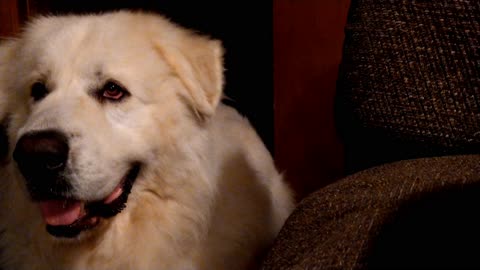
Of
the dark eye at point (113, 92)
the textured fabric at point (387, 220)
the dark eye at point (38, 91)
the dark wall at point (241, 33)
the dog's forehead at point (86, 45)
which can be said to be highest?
the textured fabric at point (387, 220)

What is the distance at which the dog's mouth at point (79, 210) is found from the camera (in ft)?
3.64

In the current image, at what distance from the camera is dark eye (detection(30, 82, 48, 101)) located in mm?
1200

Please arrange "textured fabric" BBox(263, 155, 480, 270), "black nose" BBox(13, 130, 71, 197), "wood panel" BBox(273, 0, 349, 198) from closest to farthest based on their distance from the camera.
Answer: "textured fabric" BBox(263, 155, 480, 270), "black nose" BBox(13, 130, 71, 197), "wood panel" BBox(273, 0, 349, 198)

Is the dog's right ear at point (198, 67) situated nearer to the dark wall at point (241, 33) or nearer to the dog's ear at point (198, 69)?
the dog's ear at point (198, 69)

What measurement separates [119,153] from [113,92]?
0.57 feet

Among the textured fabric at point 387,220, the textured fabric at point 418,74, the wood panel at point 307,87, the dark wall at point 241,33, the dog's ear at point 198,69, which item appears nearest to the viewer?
the textured fabric at point 387,220

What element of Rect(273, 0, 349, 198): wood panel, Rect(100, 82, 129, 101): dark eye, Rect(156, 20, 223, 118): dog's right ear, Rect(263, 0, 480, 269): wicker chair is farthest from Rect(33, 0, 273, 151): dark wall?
Rect(263, 0, 480, 269): wicker chair

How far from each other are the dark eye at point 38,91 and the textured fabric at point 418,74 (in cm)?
75

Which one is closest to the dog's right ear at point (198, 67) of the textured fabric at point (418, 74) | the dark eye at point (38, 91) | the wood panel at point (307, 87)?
the dark eye at point (38, 91)

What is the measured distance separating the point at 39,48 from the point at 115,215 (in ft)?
1.53

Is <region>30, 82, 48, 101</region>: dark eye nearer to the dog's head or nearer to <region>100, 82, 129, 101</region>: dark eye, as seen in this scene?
the dog's head

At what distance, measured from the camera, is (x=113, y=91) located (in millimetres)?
1178

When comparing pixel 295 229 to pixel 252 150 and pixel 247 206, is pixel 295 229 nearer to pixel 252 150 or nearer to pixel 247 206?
pixel 247 206

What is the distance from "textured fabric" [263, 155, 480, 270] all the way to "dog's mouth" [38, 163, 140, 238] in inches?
20.1
